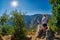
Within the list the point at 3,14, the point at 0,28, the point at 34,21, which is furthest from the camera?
the point at 34,21

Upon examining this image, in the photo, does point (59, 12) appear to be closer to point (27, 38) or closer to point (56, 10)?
point (56, 10)

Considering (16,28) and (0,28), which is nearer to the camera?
(16,28)

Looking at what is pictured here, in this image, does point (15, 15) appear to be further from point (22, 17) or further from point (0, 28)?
point (0, 28)

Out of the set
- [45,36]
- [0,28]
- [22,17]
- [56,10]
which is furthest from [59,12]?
[0,28]

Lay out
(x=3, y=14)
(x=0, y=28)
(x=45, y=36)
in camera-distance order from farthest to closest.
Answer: (x=3, y=14) < (x=0, y=28) < (x=45, y=36)

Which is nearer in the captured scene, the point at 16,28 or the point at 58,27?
the point at 58,27

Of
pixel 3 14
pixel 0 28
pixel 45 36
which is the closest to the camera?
pixel 45 36

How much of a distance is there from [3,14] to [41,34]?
630cm

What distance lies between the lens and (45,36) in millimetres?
18766

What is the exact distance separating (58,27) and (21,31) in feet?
12.6

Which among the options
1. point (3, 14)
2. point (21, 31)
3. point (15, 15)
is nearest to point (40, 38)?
point (21, 31)

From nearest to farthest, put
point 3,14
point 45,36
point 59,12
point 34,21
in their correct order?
point 59,12 < point 45,36 < point 3,14 < point 34,21

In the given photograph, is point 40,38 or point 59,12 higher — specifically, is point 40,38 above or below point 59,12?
below

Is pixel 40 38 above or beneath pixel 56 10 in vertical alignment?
beneath
